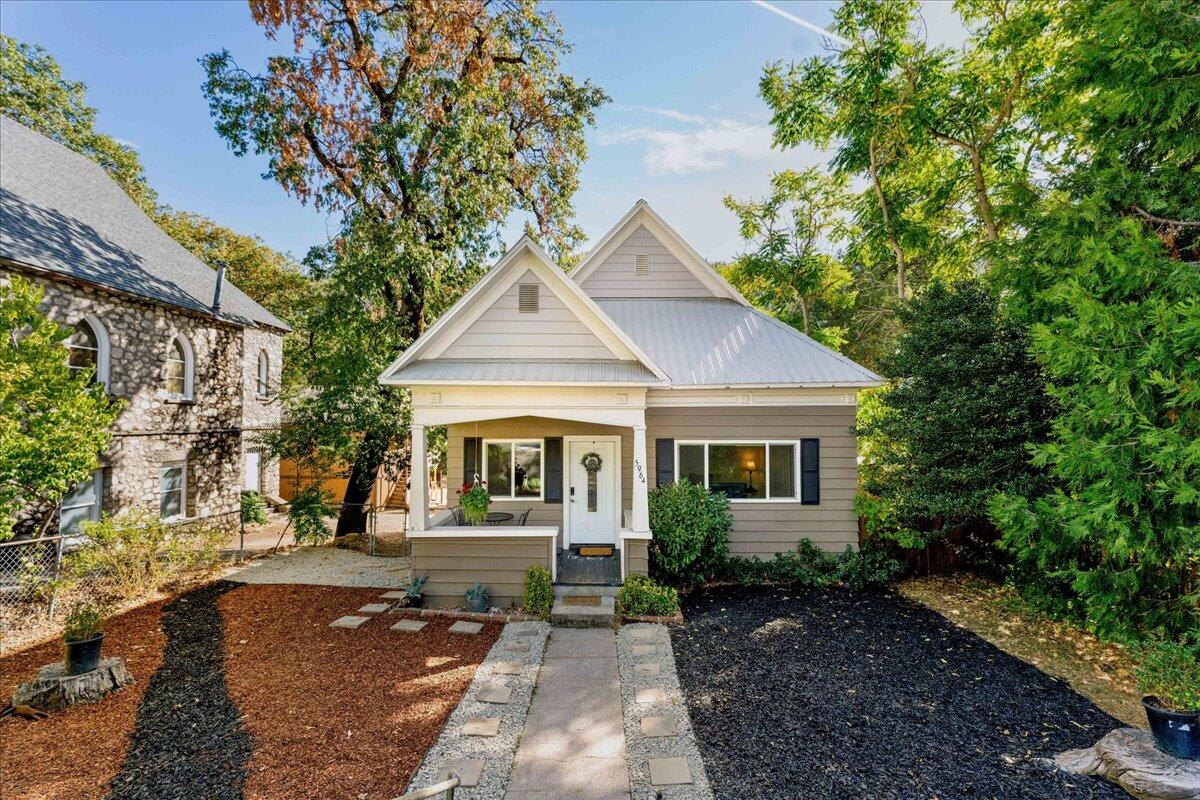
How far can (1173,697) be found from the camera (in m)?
4.38

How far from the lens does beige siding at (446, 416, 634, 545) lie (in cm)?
969

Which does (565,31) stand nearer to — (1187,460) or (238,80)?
(238,80)

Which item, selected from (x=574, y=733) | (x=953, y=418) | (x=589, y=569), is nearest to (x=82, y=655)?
(x=574, y=733)

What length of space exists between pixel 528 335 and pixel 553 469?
9.60ft

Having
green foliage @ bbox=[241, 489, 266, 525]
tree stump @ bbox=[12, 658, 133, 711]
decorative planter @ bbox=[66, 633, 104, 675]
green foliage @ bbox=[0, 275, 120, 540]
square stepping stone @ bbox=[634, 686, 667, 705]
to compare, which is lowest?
square stepping stone @ bbox=[634, 686, 667, 705]

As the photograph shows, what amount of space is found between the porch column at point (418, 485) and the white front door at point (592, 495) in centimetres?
283

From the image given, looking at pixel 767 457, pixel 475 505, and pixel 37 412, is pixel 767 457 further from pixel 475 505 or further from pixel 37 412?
A: pixel 37 412

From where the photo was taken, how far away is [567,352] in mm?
8430

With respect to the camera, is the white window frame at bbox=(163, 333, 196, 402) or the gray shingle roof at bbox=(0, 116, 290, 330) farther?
the white window frame at bbox=(163, 333, 196, 402)

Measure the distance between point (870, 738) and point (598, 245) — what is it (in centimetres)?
1025

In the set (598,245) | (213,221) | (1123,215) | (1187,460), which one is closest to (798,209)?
(598,245)

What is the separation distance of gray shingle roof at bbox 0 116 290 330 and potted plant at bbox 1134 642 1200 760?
1648cm

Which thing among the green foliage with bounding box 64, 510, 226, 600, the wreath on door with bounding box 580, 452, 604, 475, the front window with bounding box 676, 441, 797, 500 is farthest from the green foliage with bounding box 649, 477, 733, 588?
the green foliage with bounding box 64, 510, 226, 600

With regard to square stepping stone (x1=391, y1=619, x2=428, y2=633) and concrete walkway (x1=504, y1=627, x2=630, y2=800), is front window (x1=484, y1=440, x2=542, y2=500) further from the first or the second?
concrete walkway (x1=504, y1=627, x2=630, y2=800)
